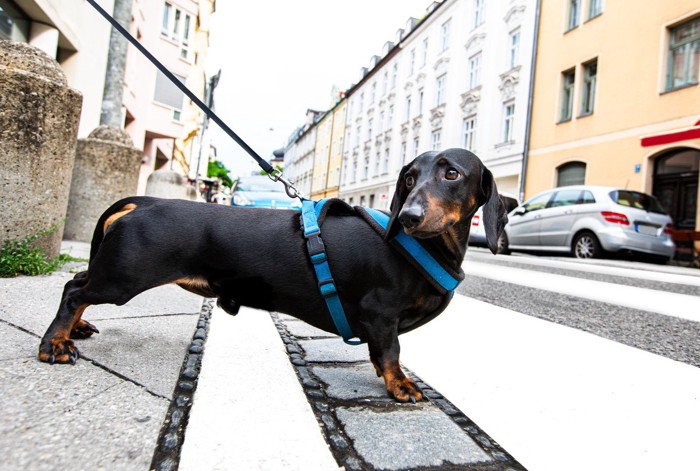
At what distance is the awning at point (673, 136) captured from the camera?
37.7 feet

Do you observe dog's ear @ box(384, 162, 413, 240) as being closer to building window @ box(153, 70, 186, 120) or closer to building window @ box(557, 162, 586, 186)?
building window @ box(557, 162, 586, 186)

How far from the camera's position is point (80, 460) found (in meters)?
1.15

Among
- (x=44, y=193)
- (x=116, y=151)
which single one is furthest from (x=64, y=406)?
(x=116, y=151)

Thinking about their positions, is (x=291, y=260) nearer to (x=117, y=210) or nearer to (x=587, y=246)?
(x=117, y=210)

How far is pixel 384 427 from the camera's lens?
Answer: 152 centimetres

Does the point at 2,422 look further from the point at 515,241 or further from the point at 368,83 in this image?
the point at 368,83

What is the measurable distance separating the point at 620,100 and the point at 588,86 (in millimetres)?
1960

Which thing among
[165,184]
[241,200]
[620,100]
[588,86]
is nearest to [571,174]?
[620,100]

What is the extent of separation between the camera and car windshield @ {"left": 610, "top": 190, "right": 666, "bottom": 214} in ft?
32.6

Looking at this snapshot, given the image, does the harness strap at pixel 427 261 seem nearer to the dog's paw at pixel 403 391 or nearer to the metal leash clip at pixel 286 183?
the dog's paw at pixel 403 391

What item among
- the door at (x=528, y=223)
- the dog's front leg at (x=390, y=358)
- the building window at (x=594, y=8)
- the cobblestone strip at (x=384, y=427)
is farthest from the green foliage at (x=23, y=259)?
the building window at (x=594, y=8)

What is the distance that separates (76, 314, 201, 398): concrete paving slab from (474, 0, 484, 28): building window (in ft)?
77.9

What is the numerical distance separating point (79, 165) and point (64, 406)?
5261 millimetres

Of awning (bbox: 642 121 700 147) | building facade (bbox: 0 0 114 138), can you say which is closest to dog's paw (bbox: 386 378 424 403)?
building facade (bbox: 0 0 114 138)
